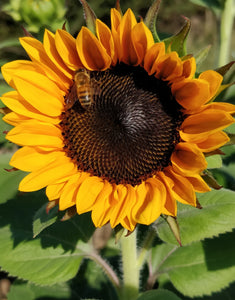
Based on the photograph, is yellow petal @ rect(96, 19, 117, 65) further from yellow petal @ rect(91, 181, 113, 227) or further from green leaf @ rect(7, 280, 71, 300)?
green leaf @ rect(7, 280, 71, 300)

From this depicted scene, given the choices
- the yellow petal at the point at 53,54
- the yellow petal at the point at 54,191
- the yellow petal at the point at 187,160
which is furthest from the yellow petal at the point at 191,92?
the yellow petal at the point at 54,191

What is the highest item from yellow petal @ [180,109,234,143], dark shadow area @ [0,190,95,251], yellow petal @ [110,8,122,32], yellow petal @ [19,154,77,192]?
yellow petal @ [110,8,122,32]

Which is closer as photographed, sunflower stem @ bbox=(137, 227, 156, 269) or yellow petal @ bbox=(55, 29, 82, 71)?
yellow petal @ bbox=(55, 29, 82, 71)

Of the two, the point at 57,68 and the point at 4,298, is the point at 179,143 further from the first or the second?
the point at 4,298

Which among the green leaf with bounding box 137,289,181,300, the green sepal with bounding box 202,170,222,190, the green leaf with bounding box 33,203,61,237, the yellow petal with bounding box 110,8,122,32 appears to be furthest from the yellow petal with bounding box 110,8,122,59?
the green leaf with bounding box 137,289,181,300

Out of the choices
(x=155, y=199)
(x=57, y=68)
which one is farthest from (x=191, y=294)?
(x=57, y=68)

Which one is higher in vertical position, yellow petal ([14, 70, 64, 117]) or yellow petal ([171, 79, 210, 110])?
yellow petal ([14, 70, 64, 117])

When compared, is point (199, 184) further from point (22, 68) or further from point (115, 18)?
point (22, 68)
